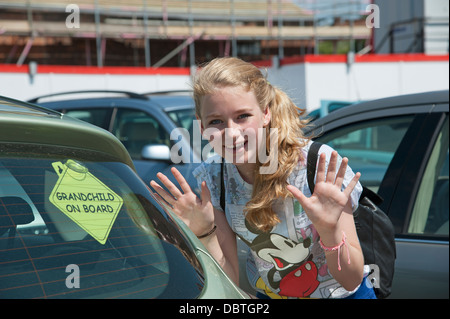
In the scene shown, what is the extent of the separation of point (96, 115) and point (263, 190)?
468 centimetres

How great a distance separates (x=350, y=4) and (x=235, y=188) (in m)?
22.5

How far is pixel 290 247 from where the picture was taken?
1.99 meters

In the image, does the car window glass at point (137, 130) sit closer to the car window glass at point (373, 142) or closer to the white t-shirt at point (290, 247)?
the car window glass at point (373, 142)

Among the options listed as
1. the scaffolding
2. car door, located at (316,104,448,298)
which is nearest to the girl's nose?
car door, located at (316,104,448,298)

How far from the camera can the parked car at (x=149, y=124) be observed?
548cm

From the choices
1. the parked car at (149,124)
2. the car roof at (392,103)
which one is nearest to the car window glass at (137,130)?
the parked car at (149,124)

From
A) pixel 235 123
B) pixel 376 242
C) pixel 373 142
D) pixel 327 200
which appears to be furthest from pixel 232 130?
pixel 373 142

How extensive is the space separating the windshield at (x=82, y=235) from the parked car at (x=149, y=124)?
3647mm

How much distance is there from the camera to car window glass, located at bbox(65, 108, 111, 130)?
6.22 metres

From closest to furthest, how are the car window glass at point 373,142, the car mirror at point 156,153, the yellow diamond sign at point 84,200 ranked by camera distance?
the yellow diamond sign at point 84,200
the car window glass at point 373,142
the car mirror at point 156,153

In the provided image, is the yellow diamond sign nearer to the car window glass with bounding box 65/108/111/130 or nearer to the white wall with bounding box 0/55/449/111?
the car window glass with bounding box 65/108/111/130

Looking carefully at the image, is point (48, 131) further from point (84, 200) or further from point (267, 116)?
point (267, 116)

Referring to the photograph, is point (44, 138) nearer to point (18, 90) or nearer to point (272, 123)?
point (272, 123)

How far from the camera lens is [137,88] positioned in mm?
15906
